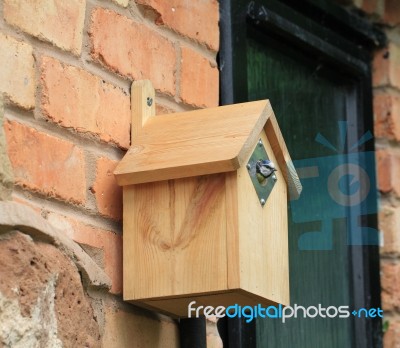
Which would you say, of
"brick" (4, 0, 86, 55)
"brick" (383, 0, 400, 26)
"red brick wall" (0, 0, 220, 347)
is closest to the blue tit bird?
→ "red brick wall" (0, 0, 220, 347)

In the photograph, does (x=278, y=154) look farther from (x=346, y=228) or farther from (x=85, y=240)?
(x=346, y=228)

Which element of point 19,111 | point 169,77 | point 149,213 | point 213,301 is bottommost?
point 213,301

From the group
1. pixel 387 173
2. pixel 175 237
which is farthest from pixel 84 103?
pixel 387 173

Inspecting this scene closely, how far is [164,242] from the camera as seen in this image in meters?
1.71

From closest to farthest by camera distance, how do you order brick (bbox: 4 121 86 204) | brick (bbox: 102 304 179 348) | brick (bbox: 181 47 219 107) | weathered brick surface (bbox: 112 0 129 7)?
brick (bbox: 4 121 86 204) → brick (bbox: 102 304 179 348) → weathered brick surface (bbox: 112 0 129 7) → brick (bbox: 181 47 219 107)

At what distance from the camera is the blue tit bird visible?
5.79ft

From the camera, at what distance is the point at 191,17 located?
6.71ft

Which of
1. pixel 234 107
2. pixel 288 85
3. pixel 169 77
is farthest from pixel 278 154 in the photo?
pixel 288 85

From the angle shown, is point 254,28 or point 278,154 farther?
point 254,28

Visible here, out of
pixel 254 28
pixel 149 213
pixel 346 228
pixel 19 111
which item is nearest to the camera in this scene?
pixel 19 111

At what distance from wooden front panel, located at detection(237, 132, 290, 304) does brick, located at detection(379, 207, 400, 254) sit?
2.31 feet

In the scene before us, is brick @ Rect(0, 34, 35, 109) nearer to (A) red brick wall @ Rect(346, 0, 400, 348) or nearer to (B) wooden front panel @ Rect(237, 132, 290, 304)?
(B) wooden front panel @ Rect(237, 132, 290, 304)

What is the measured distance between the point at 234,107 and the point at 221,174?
0.14 metres

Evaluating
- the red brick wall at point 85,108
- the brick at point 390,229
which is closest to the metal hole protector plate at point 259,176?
the red brick wall at point 85,108
